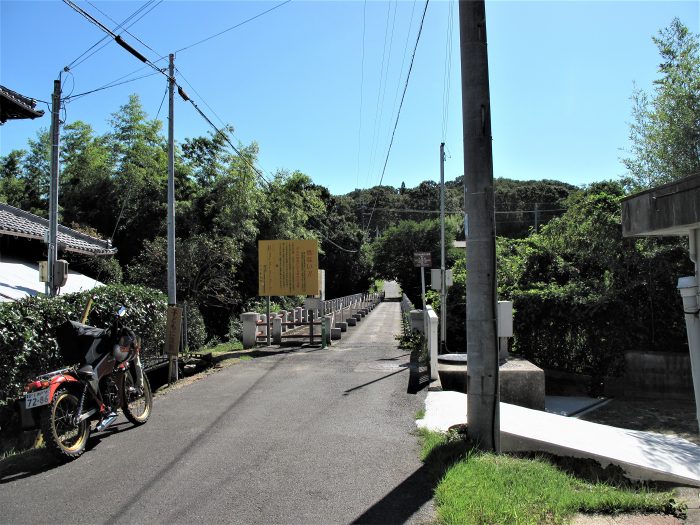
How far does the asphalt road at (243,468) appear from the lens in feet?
13.5

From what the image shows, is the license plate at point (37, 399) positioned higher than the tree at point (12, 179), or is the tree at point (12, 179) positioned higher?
the tree at point (12, 179)

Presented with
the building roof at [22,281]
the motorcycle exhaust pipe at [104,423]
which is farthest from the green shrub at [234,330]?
the motorcycle exhaust pipe at [104,423]

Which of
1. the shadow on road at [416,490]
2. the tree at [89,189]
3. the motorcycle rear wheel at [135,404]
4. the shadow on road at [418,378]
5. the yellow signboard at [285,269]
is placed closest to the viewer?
the shadow on road at [416,490]

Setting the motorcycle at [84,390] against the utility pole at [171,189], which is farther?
the utility pole at [171,189]

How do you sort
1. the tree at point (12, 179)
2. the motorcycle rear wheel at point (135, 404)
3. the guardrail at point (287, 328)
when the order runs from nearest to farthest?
1. the motorcycle rear wheel at point (135, 404)
2. the guardrail at point (287, 328)
3. the tree at point (12, 179)

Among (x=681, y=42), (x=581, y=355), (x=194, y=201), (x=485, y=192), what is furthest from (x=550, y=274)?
(x=194, y=201)

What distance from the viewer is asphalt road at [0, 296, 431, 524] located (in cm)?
411

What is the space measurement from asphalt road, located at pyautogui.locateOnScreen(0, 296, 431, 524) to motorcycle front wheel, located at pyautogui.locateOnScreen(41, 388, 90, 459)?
0.51ft

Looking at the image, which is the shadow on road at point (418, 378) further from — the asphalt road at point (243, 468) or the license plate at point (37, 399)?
the license plate at point (37, 399)

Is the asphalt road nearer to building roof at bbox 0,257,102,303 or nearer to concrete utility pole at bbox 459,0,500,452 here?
concrete utility pole at bbox 459,0,500,452

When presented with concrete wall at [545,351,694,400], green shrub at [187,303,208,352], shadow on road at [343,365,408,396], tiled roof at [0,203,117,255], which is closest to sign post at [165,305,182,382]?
shadow on road at [343,365,408,396]

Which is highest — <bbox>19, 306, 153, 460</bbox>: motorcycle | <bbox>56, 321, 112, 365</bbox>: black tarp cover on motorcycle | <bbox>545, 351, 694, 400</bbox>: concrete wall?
<bbox>56, 321, 112, 365</bbox>: black tarp cover on motorcycle

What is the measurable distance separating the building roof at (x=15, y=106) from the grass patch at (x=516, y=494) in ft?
33.2

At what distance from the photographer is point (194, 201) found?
23.7m
